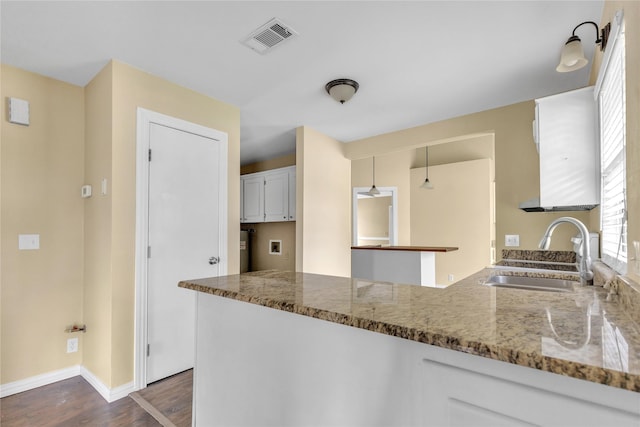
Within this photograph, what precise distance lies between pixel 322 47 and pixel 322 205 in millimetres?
2094

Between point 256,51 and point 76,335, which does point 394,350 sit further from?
point 76,335

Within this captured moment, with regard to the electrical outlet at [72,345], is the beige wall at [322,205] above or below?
above

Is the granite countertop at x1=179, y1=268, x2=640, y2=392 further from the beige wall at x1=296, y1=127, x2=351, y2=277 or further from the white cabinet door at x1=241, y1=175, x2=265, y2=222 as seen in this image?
the white cabinet door at x1=241, y1=175, x2=265, y2=222

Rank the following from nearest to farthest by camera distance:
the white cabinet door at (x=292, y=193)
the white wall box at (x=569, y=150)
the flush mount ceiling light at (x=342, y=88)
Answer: the white wall box at (x=569, y=150) < the flush mount ceiling light at (x=342, y=88) < the white cabinet door at (x=292, y=193)

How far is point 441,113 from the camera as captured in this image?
10.8 ft

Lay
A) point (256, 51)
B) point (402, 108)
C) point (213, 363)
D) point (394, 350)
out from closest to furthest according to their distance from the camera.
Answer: point (394, 350) < point (213, 363) < point (256, 51) < point (402, 108)

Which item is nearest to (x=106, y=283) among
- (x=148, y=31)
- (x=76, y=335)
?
(x=76, y=335)

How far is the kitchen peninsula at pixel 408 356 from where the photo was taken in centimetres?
60

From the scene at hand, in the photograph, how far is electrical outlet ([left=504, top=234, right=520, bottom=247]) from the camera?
9.91 feet

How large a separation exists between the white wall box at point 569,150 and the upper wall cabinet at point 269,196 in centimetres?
288

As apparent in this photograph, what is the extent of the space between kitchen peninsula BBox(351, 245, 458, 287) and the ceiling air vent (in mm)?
2820

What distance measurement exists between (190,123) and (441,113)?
95.0 inches

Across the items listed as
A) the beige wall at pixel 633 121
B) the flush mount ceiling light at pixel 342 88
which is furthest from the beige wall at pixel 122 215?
the beige wall at pixel 633 121

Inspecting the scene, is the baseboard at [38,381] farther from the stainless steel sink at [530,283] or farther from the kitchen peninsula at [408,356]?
the stainless steel sink at [530,283]
